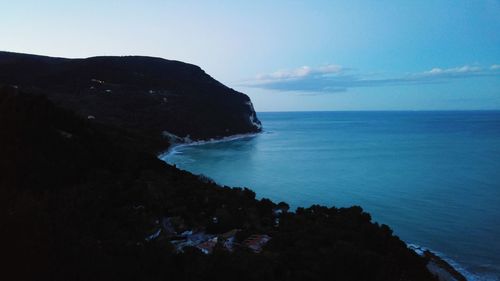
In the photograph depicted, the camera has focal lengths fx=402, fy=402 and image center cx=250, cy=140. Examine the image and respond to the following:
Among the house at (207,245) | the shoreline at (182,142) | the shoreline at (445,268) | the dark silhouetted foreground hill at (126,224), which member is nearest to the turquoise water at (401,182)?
the shoreline at (445,268)

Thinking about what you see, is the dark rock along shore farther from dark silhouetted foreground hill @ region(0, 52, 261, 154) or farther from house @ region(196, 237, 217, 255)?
dark silhouetted foreground hill @ region(0, 52, 261, 154)

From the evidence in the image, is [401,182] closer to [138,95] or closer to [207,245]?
[207,245]

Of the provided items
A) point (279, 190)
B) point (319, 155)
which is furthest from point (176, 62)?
point (279, 190)

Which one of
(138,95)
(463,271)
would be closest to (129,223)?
(463,271)

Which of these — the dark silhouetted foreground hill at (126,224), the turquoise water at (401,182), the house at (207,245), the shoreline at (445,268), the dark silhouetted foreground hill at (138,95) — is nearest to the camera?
the dark silhouetted foreground hill at (126,224)

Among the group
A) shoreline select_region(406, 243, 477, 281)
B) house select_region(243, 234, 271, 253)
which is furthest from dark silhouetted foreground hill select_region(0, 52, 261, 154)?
house select_region(243, 234, 271, 253)

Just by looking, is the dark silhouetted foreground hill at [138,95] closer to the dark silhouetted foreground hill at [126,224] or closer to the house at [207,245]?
Answer: the dark silhouetted foreground hill at [126,224]
